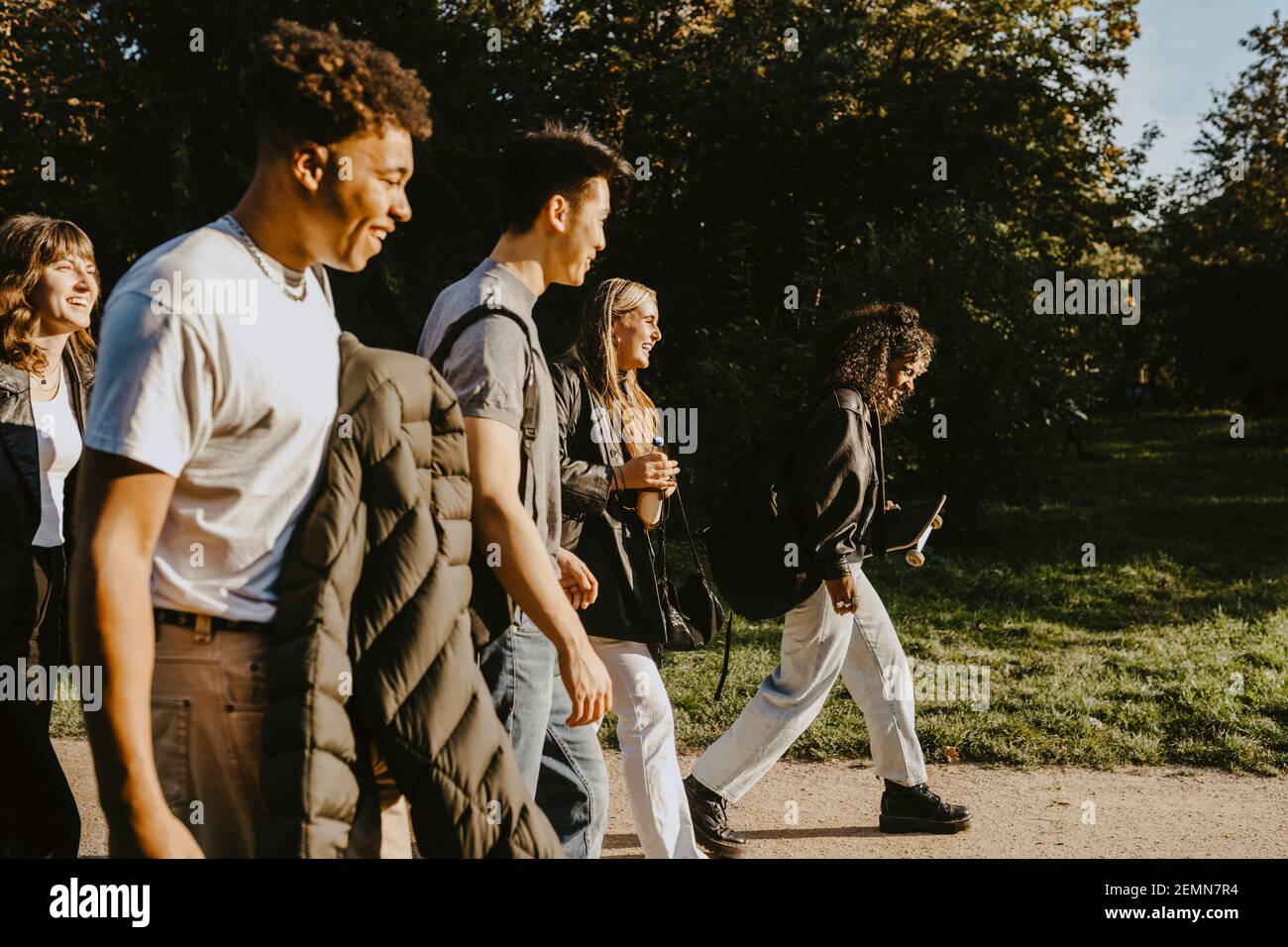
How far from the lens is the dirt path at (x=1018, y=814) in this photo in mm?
4707

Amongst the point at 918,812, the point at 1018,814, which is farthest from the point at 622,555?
the point at 1018,814

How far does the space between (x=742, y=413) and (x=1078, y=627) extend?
Answer: 15.1 ft

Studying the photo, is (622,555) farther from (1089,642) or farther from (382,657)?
(1089,642)

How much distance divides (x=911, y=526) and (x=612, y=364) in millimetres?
1672

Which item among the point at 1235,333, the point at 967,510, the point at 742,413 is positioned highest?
the point at 1235,333

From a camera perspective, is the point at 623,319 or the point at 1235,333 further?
the point at 1235,333

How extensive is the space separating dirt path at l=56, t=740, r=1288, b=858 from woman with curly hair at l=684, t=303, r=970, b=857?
0.21 metres

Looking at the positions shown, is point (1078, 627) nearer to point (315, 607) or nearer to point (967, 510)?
point (967, 510)

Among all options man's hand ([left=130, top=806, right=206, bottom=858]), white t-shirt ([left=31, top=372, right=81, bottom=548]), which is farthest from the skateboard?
man's hand ([left=130, top=806, right=206, bottom=858])

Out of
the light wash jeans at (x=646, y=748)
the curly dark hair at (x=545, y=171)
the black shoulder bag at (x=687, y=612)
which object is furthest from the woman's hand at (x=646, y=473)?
the curly dark hair at (x=545, y=171)

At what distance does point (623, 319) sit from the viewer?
4156mm

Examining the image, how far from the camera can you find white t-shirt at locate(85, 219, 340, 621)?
5.75 feet
